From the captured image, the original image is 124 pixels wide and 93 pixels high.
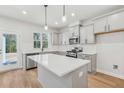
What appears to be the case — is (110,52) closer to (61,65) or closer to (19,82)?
(61,65)

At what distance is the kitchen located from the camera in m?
3.07

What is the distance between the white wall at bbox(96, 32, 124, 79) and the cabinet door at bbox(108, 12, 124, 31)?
39 cm

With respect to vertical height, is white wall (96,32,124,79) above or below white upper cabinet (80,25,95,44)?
below

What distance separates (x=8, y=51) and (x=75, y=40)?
11.7 feet

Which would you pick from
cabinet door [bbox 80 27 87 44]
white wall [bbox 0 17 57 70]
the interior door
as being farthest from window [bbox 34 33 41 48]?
cabinet door [bbox 80 27 87 44]

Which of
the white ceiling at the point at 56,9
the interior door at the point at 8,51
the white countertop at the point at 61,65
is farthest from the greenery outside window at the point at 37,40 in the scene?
the white countertop at the point at 61,65

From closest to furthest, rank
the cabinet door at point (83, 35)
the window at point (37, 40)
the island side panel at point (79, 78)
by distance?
the island side panel at point (79, 78)
the cabinet door at point (83, 35)
the window at point (37, 40)

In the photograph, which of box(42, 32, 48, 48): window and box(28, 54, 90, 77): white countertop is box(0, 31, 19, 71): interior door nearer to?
box(42, 32, 48, 48): window

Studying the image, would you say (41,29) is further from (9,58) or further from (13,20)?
(9,58)

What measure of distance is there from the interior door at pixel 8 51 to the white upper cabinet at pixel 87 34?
3513 millimetres

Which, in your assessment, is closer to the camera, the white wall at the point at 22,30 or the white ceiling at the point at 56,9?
the white ceiling at the point at 56,9

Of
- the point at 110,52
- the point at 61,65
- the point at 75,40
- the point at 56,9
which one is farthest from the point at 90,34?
the point at 61,65

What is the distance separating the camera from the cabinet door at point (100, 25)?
3.62 m

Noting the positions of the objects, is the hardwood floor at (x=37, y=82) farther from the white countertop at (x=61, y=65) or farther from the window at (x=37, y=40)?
the window at (x=37, y=40)
